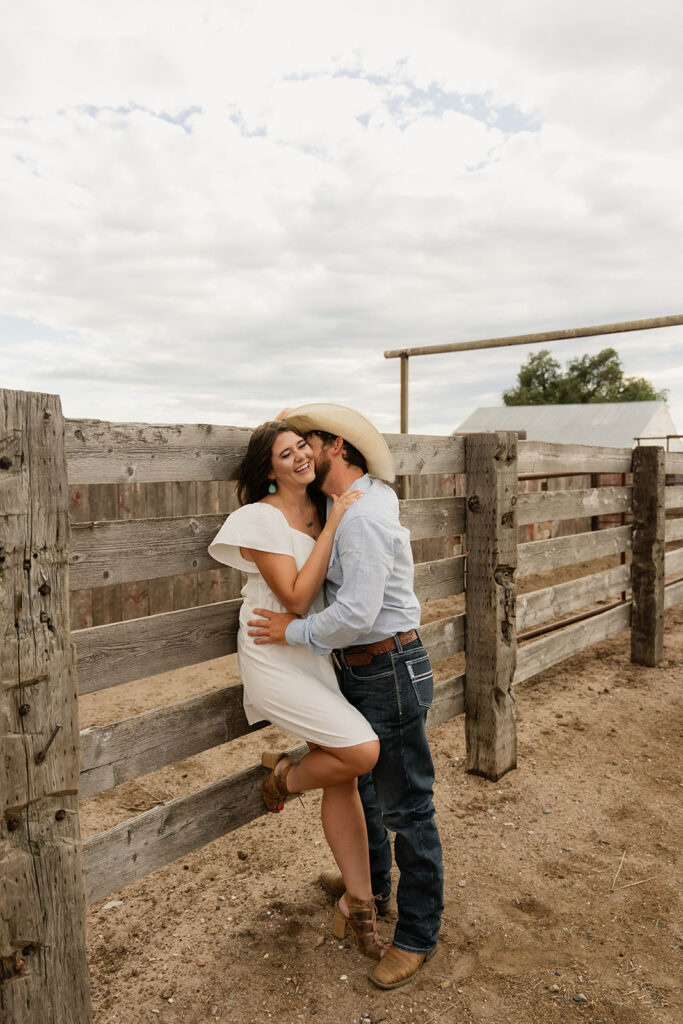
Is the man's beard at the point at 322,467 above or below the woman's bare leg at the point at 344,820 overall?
above

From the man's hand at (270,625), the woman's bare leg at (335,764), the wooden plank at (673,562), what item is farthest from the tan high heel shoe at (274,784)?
the wooden plank at (673,562)

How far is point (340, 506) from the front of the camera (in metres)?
2.45

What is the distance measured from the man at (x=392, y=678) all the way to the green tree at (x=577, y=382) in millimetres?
58138

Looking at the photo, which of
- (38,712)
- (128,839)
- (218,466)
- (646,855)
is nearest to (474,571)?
(646,855)

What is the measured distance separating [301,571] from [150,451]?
0.64 metres

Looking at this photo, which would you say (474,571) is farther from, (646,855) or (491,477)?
(646,855)

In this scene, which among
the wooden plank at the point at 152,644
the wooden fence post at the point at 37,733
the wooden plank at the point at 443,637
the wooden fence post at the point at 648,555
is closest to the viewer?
the wooden fence post at the point at 37,733

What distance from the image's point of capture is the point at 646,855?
11.3 ft

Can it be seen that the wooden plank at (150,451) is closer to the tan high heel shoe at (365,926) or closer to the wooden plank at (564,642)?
the tan high heel shoe at (365,926)

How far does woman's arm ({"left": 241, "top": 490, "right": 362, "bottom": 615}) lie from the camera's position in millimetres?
2400

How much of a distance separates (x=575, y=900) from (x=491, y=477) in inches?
77.6

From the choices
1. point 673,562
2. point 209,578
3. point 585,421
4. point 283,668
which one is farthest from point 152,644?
point 585,421

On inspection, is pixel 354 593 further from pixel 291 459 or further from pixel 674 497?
pixel 674 497

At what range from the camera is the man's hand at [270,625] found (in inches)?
97.0
